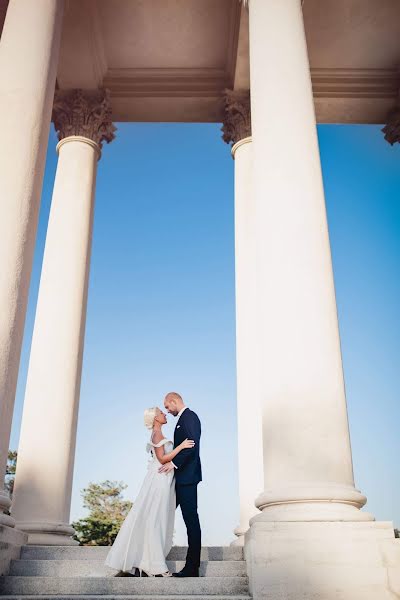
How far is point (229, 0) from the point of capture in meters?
144

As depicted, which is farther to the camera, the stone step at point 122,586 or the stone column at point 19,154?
the stone column at point 19,154

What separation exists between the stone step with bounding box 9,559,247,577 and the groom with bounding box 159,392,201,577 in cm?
432

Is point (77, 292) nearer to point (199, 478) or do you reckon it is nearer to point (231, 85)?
point (199, 478)

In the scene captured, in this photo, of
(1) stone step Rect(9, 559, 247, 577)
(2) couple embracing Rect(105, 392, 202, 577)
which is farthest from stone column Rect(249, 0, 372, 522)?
(1) stone step Rect(9, 559, 247, 577)

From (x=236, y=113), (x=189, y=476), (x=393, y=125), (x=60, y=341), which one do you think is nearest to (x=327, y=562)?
(x=189, y=476)

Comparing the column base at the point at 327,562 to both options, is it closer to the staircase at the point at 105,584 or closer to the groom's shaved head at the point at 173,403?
the staircase at the point at 105,584

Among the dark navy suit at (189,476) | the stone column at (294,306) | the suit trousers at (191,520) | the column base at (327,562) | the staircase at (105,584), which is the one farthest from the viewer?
the dark navy suit at (189,476)

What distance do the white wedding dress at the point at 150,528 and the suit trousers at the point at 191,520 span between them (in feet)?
7.83

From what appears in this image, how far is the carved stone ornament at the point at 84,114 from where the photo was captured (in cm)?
15050

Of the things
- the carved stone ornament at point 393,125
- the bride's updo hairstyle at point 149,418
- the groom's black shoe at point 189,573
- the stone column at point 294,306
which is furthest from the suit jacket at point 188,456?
the carved stone ornament at point 393,125

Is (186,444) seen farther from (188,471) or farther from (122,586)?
(122,586)

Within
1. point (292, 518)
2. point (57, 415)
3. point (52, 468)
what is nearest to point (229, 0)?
point (57, 415)

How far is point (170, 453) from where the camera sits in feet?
247

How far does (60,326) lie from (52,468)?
101 feet
